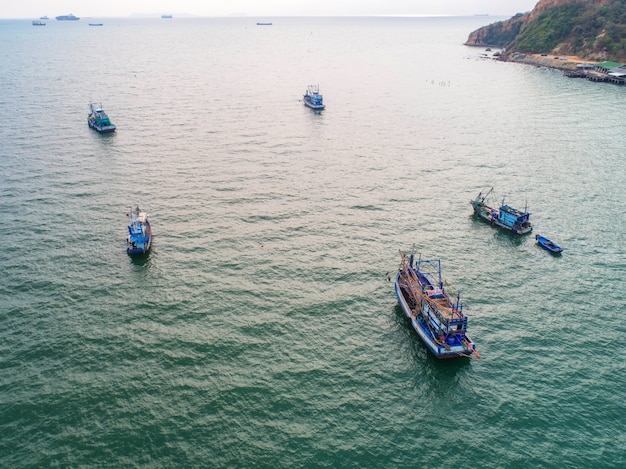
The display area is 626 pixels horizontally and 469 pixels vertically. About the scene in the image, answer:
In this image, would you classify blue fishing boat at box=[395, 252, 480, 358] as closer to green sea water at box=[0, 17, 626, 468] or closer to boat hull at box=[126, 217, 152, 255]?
green sea water at box=[0, 17, 626, 468]

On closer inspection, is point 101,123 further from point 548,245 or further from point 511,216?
point 548,245

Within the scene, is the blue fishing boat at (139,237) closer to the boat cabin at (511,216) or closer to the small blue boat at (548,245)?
the boat cabin at (511,216)

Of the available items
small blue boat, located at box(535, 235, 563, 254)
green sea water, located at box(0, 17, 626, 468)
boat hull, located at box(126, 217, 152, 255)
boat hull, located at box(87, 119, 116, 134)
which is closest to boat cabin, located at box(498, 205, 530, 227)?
green sea water, located at box(0, 17, 626, 468)

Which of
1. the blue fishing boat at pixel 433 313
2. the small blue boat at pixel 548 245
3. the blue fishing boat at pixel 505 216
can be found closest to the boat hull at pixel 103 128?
the blue fishing boat at pixel 433 313

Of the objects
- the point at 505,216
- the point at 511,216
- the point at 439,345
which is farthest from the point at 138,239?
the point at 511,216

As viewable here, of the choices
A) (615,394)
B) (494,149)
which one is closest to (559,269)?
(615,394)

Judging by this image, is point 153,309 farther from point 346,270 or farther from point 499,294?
point 499,294
